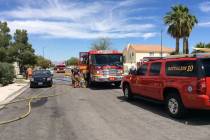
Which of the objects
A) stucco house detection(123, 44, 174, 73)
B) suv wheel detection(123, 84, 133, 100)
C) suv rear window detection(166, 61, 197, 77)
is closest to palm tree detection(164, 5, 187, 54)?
suv wheel detection(123, 84, 133, 100)

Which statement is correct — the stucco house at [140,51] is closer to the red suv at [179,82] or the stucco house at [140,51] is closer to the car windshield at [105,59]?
the car windshield at [105,59]

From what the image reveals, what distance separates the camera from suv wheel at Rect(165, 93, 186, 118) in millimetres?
10742

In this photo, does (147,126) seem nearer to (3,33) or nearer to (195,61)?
(195,61)

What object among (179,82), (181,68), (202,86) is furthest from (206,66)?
(179,82)

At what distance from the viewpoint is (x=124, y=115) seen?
11.8 m

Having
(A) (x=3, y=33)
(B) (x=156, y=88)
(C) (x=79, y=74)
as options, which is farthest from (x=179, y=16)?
(B) (x=156, y=88)

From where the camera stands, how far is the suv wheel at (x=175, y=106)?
423 inches

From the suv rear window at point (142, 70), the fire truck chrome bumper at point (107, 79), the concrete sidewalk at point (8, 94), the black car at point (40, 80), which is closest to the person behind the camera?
the suv rear window at point (142, 70)

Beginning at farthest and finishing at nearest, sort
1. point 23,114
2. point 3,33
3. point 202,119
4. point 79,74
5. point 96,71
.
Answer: point 3,33, point 79,74, point 96,71, point 23,114, point 202,119

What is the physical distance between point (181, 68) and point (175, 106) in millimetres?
1232

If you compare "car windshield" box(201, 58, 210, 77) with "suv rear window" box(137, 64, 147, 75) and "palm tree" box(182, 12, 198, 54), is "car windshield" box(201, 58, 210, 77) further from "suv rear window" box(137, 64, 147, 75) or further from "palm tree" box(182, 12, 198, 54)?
"palm tree" box(182, 12, 198, 54)

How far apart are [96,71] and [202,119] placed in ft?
43.2

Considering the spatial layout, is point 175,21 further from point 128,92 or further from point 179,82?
point 179,82

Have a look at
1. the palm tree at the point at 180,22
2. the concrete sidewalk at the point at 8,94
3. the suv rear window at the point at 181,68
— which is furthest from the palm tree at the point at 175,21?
the suv rear window at the point at 181,68
